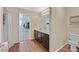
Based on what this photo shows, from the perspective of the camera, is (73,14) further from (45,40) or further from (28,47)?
(28,47)

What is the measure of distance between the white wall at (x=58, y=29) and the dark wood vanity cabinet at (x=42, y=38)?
8cm

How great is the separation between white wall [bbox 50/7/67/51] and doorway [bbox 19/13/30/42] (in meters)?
0.32

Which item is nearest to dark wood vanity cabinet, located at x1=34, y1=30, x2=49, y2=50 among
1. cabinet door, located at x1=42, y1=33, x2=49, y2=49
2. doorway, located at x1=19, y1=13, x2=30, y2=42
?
cabinet door, located at x1=42, y1=33, x2=49, y2=49

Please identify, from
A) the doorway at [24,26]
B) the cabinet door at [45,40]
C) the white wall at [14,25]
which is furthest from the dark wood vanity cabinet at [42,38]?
the white wall at [14,25]

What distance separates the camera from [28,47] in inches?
51.5

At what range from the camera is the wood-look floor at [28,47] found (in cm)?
124

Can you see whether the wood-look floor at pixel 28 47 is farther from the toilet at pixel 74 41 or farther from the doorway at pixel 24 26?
the toilet at pixel 74 41

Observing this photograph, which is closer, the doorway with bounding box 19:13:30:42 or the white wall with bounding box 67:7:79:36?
the white wall with bounding box 67:7:79:36

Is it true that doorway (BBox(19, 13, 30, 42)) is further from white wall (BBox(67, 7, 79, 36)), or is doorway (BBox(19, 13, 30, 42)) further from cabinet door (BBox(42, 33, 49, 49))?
white wall (BBox(67, 7, 79, 36))

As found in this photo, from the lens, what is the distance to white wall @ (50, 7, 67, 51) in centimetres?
128

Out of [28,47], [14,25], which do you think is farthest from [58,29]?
[14,25]

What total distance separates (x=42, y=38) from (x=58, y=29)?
0.27 metres
